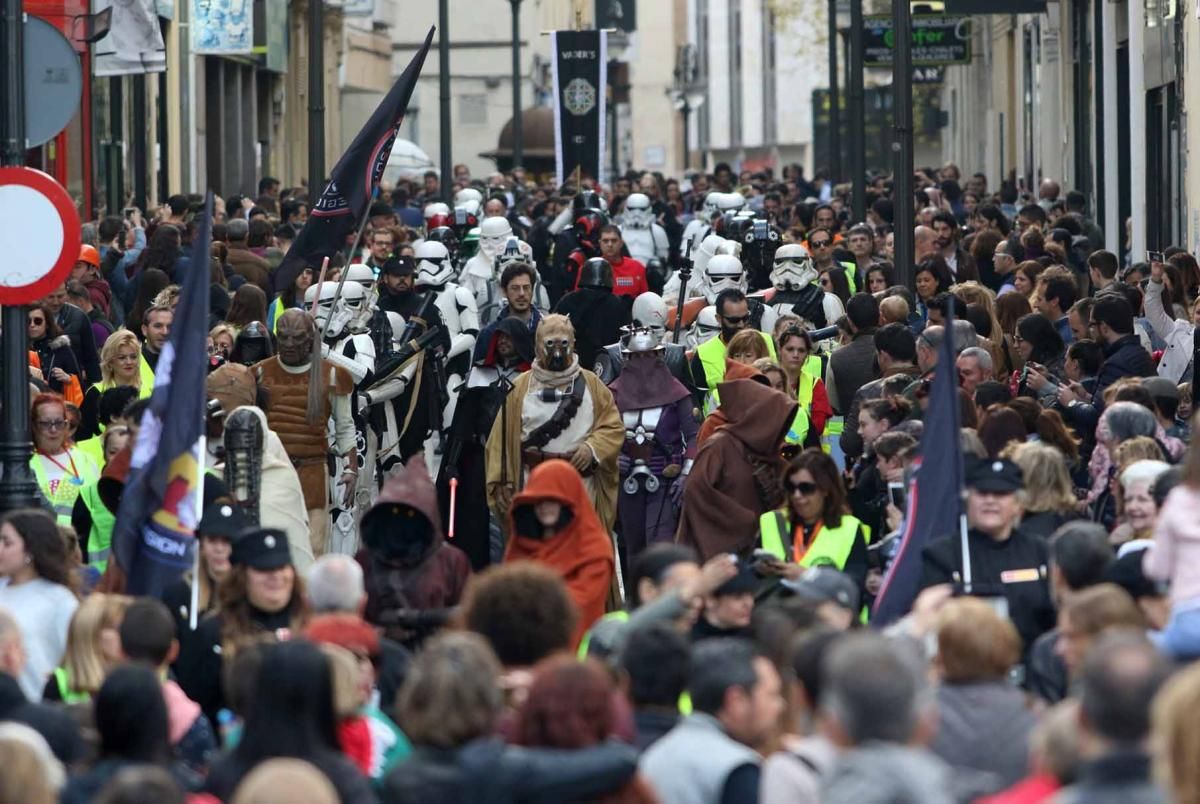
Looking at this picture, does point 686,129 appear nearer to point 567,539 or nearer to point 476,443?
point 476,443

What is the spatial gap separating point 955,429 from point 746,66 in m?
94.9

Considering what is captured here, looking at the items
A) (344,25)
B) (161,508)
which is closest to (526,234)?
(161,508)

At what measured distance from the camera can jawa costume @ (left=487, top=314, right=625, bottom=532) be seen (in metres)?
13.7

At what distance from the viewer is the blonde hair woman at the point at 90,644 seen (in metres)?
8.30

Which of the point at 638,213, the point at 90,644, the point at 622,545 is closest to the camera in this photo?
the point at 90,644

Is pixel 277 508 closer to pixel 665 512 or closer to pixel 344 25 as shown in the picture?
pixel 665 512

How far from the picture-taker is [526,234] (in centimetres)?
2886

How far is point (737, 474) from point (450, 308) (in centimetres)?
522

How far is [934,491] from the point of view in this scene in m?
9.35

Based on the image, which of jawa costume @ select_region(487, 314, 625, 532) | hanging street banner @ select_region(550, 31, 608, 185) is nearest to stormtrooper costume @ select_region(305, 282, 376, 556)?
jawa costume @ select_region(487, 314, 625, 532)

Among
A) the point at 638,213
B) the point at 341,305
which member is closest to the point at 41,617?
the point at 341,305

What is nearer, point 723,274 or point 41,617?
point 41,617

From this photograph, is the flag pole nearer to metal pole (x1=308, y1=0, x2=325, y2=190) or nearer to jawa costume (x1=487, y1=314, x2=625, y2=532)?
jawa costume (x1=487, y1=314, x2=625, y2=532)

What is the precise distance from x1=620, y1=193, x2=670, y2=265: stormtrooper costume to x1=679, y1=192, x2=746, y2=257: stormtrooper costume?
0.81 ft
